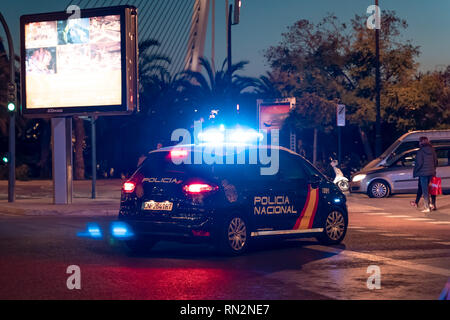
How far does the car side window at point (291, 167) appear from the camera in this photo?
1295cm

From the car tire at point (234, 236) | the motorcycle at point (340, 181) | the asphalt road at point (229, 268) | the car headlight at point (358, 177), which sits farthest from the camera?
the motorcycle at point (340, 181)

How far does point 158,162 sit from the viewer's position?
11992 mm

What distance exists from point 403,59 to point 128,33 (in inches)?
946

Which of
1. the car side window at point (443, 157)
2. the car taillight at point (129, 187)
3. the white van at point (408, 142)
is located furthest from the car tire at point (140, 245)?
the car side window at point (443, 157)

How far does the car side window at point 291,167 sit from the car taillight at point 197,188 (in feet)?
5.55

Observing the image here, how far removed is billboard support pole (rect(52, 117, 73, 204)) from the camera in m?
23.9

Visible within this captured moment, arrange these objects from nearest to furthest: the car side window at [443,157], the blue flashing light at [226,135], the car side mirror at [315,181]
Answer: the car side mirror at [315,181], the car side window at [443,157], the blue flashing light at [226,135]

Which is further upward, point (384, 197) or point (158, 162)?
point (158, 162)

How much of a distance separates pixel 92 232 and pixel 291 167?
4.50m

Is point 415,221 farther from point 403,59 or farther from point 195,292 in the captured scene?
point 403,59

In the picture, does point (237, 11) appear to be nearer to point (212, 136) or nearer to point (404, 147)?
point (212, 136)

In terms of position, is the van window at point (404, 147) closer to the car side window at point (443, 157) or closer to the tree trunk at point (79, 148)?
the car side window at point (443, 157)
